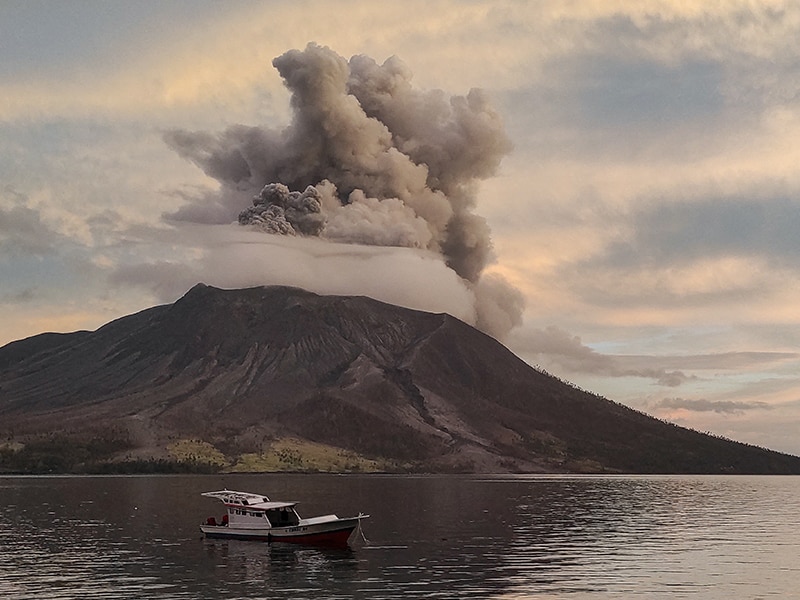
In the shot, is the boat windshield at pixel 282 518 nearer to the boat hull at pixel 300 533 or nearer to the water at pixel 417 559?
the boat hull at pixel 300 533

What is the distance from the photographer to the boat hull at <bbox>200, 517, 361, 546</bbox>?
110500 millimetres

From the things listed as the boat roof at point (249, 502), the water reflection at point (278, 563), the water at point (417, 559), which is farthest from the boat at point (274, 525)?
the water at point (417, 559)

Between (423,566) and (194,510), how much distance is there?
276 ft

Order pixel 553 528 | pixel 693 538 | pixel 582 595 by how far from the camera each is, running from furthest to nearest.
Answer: pixel 553 528 < pixel 693 538 < pixel 582 595

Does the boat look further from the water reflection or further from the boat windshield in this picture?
the water reflection

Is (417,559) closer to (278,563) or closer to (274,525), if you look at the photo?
(278,563)

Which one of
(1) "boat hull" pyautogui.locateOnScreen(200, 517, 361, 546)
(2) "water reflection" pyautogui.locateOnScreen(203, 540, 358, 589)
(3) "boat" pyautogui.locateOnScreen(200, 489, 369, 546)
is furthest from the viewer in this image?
(3) "boat" pyautogui.locateOnScreen(200, 489, 369, 546)

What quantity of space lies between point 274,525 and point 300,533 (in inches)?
208

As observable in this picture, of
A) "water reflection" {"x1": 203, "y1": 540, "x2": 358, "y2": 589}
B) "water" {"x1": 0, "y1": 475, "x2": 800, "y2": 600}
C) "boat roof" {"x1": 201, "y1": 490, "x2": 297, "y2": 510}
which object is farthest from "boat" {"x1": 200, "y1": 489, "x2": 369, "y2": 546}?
"water" {"x1": 0, "y1": 475, "x2": 800, "y2": 600}

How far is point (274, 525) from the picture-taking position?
4596 inches

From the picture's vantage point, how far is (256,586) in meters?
83.7

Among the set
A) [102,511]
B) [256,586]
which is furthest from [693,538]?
[102,511]

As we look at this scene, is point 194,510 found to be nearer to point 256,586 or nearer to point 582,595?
point 256,586

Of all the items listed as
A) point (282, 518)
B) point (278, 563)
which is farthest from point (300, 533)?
point (278, 563)
